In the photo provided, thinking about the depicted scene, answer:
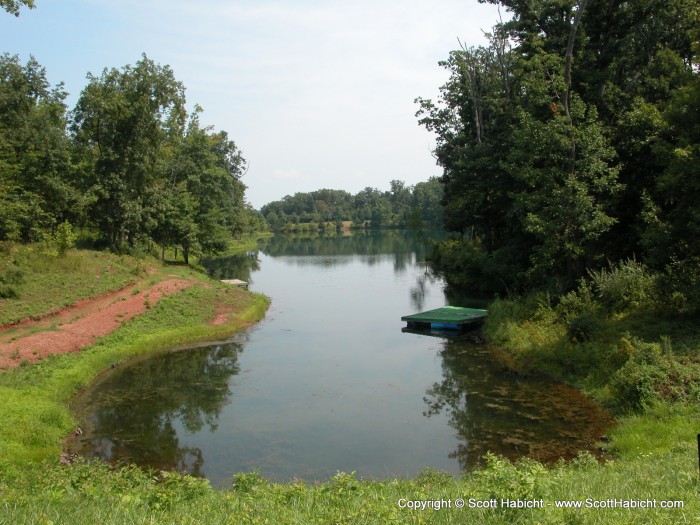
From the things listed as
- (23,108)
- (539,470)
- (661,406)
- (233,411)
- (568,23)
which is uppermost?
(568,23)

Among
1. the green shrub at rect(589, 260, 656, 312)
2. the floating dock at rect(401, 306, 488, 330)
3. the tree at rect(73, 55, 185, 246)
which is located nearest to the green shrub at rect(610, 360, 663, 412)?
the green shrub at rect(589, 260, 656, 312)

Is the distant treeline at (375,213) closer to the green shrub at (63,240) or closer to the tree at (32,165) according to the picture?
the tree at (32,165)

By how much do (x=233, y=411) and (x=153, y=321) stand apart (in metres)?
11.6

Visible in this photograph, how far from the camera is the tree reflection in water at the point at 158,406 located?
48.9 feet

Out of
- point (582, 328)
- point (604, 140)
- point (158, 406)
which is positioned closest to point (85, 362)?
point (158, 406)

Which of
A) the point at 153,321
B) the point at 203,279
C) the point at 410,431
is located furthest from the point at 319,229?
the point at 410,431

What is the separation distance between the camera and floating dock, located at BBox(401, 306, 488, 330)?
29.4 metres

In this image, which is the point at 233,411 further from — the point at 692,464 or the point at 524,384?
the point at 692,464

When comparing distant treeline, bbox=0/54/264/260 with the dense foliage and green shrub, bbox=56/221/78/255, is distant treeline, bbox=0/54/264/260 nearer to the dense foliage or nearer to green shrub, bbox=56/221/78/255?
green shrub, bbox=56/221/78/255

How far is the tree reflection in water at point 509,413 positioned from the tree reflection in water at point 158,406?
22.9ft

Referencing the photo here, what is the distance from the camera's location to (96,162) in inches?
1543

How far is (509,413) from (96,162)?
3299 centimetres

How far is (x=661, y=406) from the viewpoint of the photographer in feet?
47.8

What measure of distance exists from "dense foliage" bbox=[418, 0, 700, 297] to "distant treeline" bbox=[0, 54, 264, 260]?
78.1 feet
